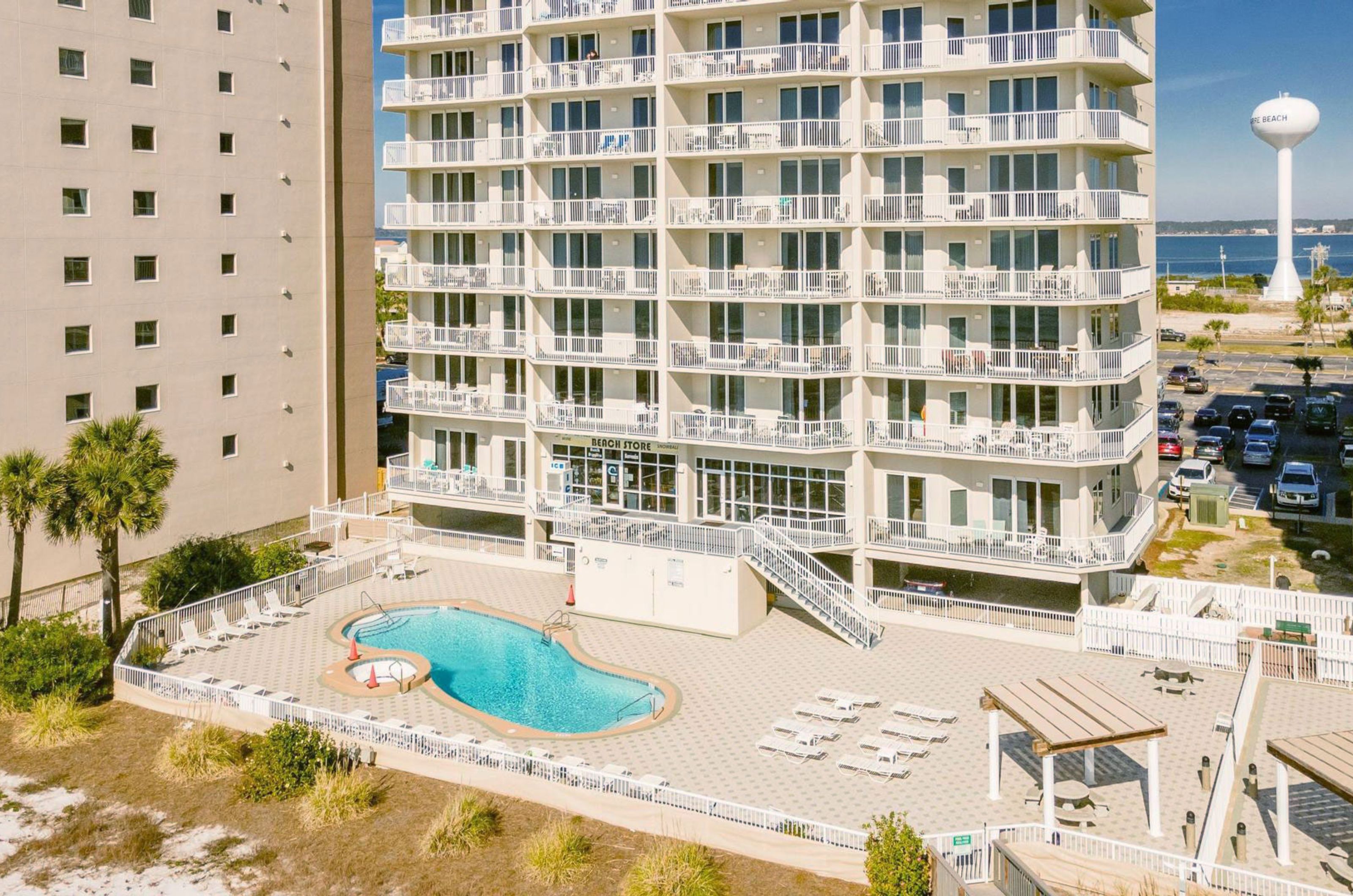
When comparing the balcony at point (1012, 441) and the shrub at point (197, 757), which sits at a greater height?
the balcony at point (1012, 441)

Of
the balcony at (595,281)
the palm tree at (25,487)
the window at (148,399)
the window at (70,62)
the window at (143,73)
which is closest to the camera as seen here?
the palm tree at (25,487)

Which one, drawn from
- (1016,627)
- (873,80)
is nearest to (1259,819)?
(1016,627)

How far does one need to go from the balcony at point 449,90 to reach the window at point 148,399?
12373mm

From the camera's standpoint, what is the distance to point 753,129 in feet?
119

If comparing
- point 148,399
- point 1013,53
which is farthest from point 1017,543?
point 148,399

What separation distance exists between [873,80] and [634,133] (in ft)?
24.6

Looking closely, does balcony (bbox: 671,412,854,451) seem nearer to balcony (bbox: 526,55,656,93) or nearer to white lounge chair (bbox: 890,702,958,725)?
white lounge chair (bbox: 890,702,958,725)

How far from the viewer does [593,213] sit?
3875 cm

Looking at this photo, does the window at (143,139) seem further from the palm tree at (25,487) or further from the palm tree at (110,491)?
the palm tree at (25,487)

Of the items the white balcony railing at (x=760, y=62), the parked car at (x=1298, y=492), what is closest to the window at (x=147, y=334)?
the white balcony railing at (x=760, y=62)

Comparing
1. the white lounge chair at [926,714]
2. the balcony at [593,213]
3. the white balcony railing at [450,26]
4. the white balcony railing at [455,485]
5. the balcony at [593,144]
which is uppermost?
the white balcony railing at [450,26]

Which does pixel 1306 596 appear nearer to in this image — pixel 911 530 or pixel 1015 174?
pixel 911 530

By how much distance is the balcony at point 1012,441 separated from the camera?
33.2 m

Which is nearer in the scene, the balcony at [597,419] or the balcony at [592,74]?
the balcony at [592,74]
